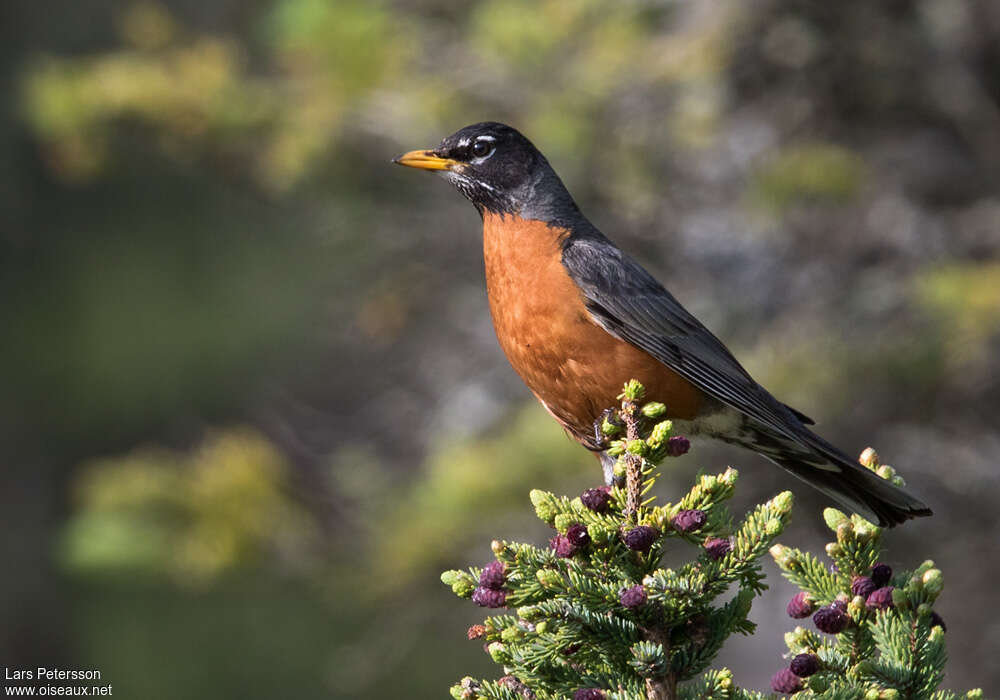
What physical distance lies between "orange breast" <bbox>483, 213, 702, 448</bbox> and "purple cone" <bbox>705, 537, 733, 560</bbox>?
0.99m

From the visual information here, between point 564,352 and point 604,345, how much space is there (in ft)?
0.35

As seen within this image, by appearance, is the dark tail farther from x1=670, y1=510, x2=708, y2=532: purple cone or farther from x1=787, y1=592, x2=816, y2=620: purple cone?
x1=670, y1=510, x2=708, y2=532: purple cone

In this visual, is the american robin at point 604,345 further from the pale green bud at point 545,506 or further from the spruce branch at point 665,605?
the pale green bud at point 545,506

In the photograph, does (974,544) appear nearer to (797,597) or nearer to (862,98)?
(862,98)

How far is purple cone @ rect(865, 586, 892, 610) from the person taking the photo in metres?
1.59

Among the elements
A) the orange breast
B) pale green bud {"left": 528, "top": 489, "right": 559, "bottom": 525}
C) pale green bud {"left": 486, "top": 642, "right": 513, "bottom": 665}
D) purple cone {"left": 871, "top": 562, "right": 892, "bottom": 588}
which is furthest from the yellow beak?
purple cone {"left": 871, "top": 562, "right": 892, "bottom": 588}

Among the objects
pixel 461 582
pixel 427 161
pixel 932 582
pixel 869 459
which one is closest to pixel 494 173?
pixel 427 161

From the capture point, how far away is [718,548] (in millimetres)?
1542

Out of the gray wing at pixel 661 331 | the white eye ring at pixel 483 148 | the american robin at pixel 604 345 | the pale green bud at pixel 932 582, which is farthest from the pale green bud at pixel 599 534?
the white eye ring at pixel 483 148

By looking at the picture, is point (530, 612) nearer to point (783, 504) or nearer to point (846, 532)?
point (783, 504)

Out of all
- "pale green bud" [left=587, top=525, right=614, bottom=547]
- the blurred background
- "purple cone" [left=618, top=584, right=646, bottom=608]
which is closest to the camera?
"purple cone" [left=618, top=584, right=646, bottom=608]

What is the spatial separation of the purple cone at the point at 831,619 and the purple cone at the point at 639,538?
27cm

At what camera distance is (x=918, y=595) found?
1.60m

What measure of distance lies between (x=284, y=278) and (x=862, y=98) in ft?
15.8
